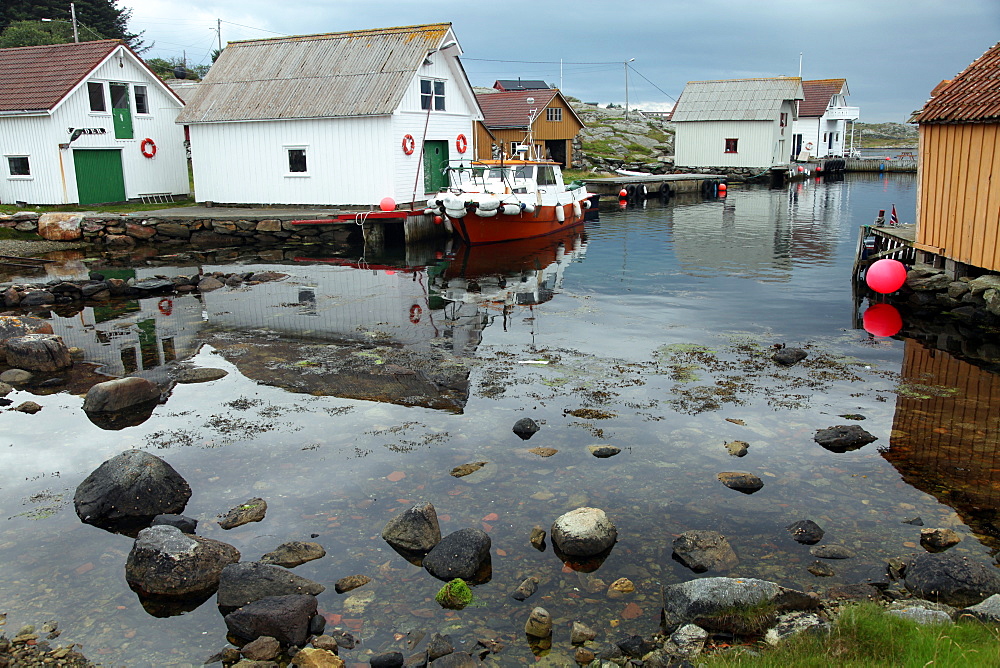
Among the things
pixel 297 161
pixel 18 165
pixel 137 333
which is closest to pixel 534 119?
pixel 297 161

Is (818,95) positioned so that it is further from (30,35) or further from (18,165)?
(18,165)

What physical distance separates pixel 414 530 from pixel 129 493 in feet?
8.59

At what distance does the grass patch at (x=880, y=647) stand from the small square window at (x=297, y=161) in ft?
79.2

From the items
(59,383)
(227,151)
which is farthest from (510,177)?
(59,383)

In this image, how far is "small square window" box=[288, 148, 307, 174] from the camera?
26.3 meters

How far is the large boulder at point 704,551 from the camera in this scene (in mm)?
5984

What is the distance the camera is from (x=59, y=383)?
35.4 ft

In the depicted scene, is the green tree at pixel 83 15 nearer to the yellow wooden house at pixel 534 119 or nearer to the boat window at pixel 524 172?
the yellow wooden house at pixel 534 119

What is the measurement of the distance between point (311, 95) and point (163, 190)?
8.11m

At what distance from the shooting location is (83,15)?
50.7 m

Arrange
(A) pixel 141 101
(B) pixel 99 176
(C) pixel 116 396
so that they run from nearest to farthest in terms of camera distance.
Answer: (C) pixel 116 396 < (B) pixel 99 176 < (A) pixel 141 101

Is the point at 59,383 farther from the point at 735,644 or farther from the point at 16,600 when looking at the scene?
the point at 735,644

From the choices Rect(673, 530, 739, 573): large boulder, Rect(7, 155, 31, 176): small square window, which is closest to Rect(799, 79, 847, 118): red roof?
Rect(7, 155, 31, 176): small square window

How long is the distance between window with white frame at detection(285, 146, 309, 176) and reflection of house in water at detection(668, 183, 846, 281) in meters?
12.3
